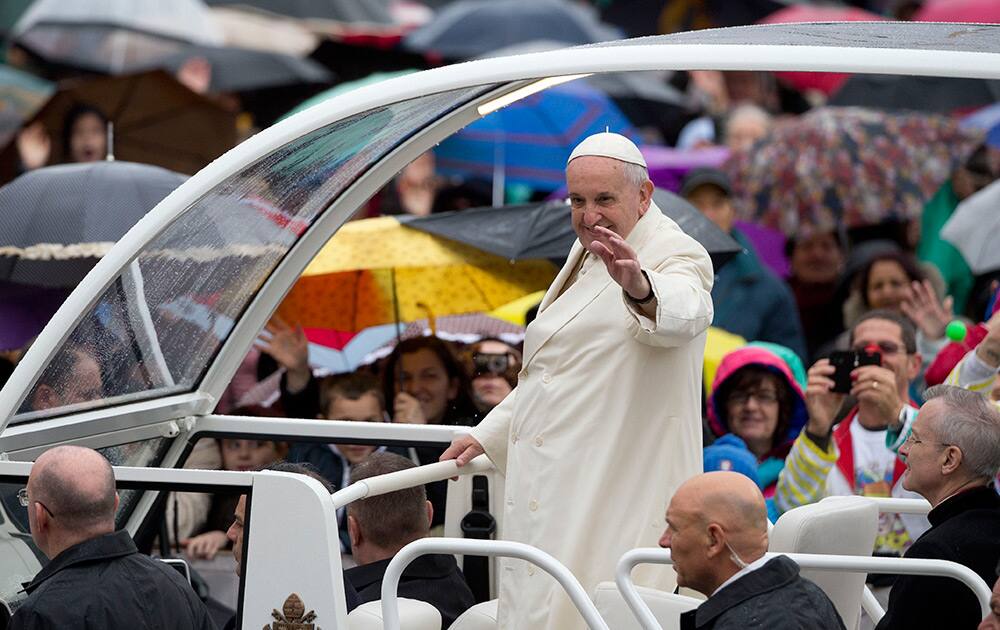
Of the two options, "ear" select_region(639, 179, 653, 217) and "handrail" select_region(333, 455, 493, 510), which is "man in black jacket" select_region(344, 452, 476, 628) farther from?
"ear" select_region(639, 179, 653, 217)

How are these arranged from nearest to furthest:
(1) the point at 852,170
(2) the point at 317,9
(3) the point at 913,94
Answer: (1) the point at 852,170 < (3) the point at 913,94 < (2) the point at 317,9

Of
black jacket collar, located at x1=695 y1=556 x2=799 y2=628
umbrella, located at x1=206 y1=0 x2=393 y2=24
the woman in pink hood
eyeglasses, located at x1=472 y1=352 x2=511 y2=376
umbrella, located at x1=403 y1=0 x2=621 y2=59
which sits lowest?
black jacket collar, located at x1=695 y1=556 x2=799 y2=628

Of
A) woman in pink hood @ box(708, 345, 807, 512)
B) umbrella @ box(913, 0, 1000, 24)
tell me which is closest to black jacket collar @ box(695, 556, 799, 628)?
woman in pink hood @ box(708, 345, 807, 512)

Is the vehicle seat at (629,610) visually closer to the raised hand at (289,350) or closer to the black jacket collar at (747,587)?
the black jacket collar at (747,587)

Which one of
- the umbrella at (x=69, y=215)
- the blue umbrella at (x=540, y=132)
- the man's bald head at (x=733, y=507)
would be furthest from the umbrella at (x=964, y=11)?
the man's bald head at (x=733, y=507)

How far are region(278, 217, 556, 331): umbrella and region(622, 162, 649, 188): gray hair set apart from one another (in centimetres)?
329

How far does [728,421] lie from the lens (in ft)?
24.3

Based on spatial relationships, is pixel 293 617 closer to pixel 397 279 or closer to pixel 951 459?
pixel 951 459

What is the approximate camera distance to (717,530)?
13.3 ft

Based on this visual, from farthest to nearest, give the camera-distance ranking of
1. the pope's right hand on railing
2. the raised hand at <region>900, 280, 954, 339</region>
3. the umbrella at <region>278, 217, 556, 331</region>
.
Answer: the umbrella at <region>278, 217, 556, 331</region> → the raised hand at <region>900, 280, 954, 339</region> → the pope's right hand on railing

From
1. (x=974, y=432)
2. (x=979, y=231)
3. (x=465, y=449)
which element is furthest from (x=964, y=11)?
(x=974, y=432)

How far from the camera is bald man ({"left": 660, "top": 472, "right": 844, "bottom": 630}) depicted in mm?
3983

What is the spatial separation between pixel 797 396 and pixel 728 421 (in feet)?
1.02

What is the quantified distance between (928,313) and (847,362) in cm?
169
